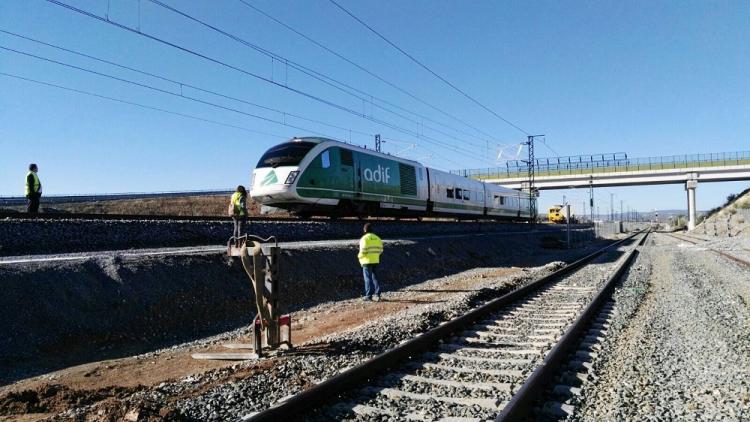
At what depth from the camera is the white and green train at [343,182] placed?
1820 cm

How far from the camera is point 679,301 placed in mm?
10703

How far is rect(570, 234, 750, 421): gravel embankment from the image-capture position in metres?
4.52

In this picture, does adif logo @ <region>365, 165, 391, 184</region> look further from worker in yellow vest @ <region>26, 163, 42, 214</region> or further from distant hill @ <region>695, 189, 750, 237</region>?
distant hill @ <region>695, 189, 750, 237</region>

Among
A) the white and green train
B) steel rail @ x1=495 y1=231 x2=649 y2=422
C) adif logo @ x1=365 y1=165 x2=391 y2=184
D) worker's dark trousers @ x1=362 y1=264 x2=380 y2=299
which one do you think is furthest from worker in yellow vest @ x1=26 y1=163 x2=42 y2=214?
steel rail @ x1=495 y1=231 x2=649 y2=422

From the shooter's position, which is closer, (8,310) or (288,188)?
(8,310)

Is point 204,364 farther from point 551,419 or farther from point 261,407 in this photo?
point 551,419

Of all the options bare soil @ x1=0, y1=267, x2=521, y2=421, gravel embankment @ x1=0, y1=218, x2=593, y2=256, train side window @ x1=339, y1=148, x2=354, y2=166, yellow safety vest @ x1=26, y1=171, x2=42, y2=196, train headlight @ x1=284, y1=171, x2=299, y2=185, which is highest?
train side window @ x1=339, y1=148, x2=354, y2=166

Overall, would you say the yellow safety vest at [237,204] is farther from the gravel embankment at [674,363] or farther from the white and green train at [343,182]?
the gravel embankment at [674,363]

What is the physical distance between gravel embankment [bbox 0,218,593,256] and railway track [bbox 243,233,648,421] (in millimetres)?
9628

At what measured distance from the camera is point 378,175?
22.9m

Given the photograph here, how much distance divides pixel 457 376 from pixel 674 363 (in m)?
2.70

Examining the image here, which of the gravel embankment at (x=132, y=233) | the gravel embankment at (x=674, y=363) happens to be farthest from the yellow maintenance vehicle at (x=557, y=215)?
the gravel embankment at (x=674, y=363)

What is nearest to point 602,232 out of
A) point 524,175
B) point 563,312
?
point 524,175

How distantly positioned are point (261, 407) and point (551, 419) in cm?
246
